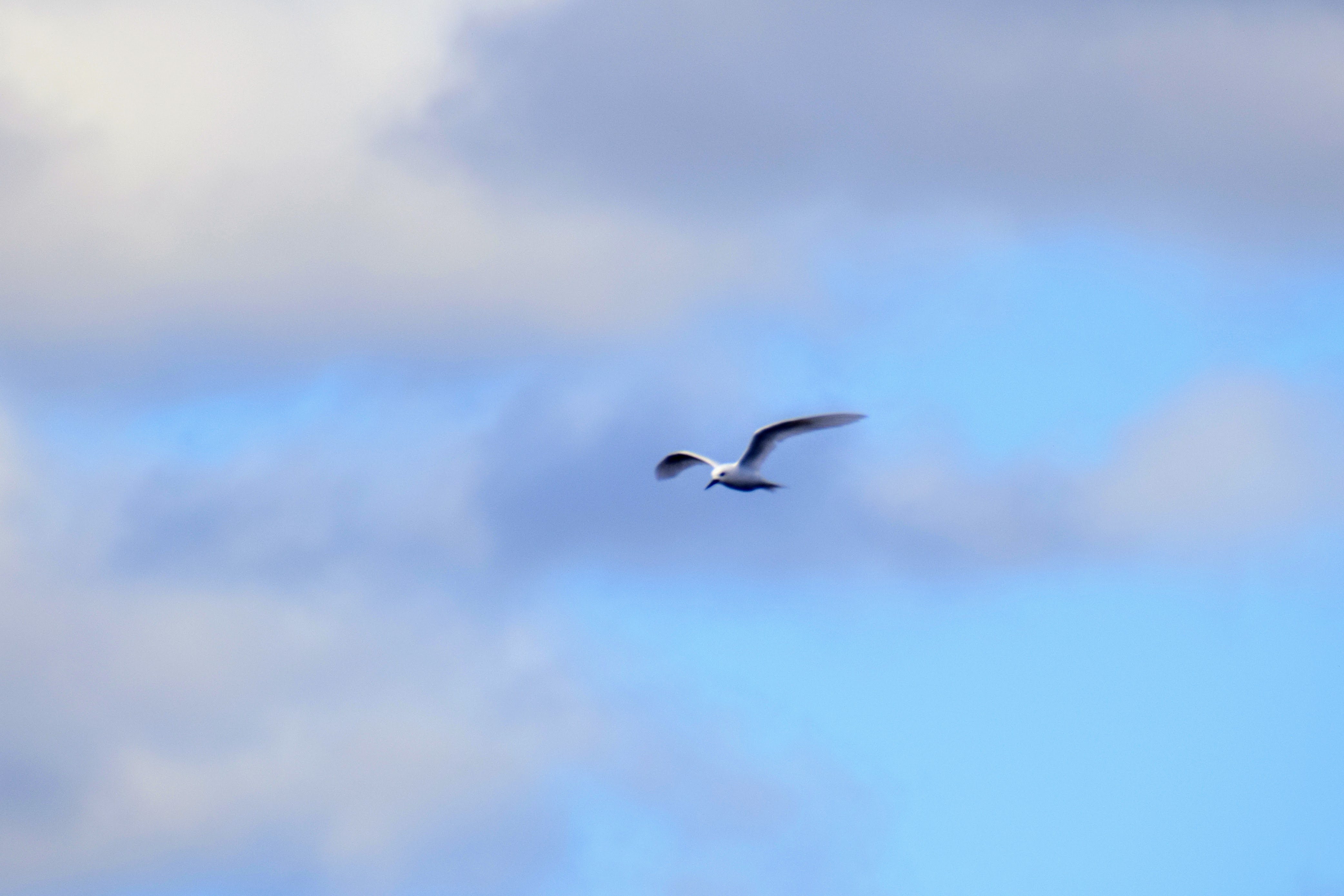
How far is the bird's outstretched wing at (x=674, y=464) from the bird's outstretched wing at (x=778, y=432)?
5.28m

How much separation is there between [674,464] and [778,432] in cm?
919

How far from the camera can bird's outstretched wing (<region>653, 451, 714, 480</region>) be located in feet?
305

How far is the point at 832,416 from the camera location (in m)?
81.3

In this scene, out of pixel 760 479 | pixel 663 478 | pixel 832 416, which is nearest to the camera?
pixel 832 416

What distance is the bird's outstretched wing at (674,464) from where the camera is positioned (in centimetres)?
9294

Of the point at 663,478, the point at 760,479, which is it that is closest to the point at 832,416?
the point at 760,479

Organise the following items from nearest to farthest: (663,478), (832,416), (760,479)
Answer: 1. (832,416)
2. (760,479)
3. (663,478)

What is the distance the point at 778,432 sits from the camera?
86250mm

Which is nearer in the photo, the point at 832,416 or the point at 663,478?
the point at 832,416

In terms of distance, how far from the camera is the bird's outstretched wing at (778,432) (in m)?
82.1

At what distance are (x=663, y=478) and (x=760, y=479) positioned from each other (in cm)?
820

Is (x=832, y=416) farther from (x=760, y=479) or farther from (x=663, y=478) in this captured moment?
(x=663, y=478)

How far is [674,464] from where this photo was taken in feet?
309

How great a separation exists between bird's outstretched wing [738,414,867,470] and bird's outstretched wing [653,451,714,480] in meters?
5.28
